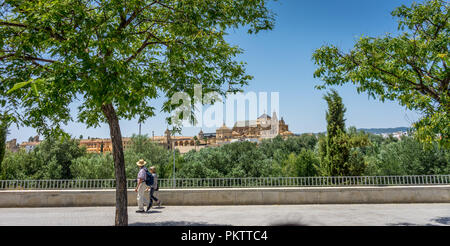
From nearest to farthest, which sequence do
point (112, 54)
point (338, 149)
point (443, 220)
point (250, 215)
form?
point (112, 54) < point (443, 220) < point (250, 215) < point (338, 149)

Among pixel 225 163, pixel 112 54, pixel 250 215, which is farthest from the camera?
pixel 225 163

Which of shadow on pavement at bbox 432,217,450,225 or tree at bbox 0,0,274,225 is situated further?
shadow on pavement at bbox 432,217,450,225

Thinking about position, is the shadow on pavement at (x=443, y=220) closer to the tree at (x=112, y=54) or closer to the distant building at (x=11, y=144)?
the tree at (x=112, y=54)

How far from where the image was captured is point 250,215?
8.10m

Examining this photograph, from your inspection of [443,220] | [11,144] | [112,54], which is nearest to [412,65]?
[443,220]

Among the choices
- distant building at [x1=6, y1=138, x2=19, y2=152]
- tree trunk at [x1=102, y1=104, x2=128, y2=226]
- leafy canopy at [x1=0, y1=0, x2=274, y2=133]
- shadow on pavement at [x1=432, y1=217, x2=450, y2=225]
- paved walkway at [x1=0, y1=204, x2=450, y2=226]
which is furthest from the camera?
distant building at [x1=6, y1=138, x2=19, y2=152]

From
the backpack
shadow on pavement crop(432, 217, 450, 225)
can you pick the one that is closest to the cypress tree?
shadow on pavement crop(432, 217, 450, 225)

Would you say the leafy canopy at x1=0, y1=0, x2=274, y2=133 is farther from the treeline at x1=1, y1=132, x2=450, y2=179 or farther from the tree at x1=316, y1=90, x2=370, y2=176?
the treeline at x1=1, y1=132, x2=450, y2=179

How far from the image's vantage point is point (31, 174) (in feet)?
106

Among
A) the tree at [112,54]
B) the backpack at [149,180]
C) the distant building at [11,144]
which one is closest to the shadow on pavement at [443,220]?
the tree at [112,54]

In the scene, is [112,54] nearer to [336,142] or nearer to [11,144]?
Answer: [336,142]

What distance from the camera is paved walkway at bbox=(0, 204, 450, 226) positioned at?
7215mm
